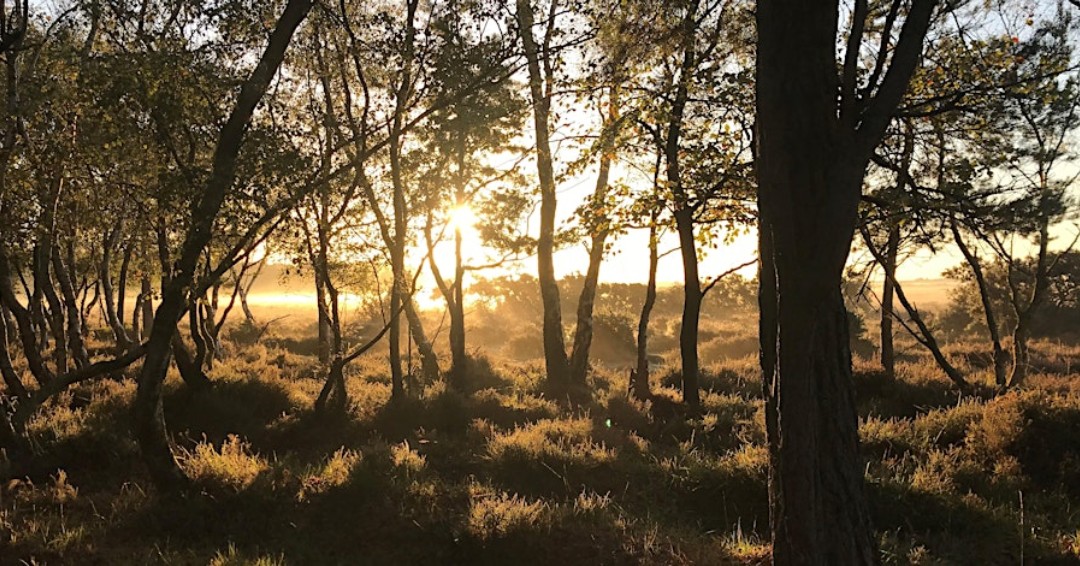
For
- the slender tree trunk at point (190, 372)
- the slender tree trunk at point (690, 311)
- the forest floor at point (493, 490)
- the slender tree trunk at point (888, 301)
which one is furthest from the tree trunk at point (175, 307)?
the slender tree trunk at point (888, 301)

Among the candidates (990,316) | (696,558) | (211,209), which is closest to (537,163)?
(211,209)

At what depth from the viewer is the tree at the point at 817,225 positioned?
3.79 metres

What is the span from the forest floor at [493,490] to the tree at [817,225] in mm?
1577

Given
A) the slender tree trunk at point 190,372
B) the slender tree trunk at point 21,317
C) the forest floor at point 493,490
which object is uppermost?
the slender tree trunk at point 21,317

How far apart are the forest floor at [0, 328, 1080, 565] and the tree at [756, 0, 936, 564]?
1.58m

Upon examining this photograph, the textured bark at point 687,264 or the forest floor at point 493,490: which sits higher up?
the textured bark at point 687,264

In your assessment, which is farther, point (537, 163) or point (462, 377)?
point (462, 377)

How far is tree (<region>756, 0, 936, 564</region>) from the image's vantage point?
12.4ft

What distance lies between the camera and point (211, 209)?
287 inches

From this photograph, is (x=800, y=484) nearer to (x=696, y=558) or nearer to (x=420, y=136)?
(x=696, y=558)

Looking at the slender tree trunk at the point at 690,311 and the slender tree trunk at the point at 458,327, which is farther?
the slender tree trunk at the point at 458,327

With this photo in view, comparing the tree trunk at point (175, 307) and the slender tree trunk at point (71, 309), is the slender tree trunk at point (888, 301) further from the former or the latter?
the slender tree trunk at point (71, 309)

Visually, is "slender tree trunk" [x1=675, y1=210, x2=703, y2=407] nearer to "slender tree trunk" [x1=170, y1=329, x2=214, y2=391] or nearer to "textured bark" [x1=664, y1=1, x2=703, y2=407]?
"textured bark" [x1=664, y1=1, x2=703, y2=407]

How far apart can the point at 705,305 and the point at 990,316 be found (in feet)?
157
